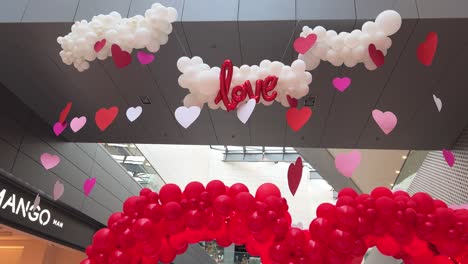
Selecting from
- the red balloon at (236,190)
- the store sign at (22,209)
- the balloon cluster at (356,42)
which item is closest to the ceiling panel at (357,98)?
the balloon cluster at (356,42)

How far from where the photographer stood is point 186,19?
3848 millimetres

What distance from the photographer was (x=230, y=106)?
9.12ft

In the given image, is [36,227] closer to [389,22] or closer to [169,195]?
[169,195]

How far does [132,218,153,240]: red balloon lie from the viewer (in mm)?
2984

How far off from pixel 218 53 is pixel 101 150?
4433 millimetres

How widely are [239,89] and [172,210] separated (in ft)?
3.50

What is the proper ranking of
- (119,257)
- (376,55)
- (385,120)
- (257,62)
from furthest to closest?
(257,62) → (119,257) → (385,120) → (376,55)

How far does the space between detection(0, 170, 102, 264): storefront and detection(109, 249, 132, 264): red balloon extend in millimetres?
1394

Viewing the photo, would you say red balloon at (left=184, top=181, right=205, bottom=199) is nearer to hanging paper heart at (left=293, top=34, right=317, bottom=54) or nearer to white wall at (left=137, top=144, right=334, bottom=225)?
hanging paper heart at (left=293, top=34, right=317, bottom=54)

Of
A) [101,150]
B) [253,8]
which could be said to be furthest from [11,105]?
[253,8]

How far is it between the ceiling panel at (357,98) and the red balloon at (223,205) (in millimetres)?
2066

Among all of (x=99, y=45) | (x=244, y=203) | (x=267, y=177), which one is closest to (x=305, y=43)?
(x=244, y=203)

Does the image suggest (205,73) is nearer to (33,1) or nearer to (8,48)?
(33,1)

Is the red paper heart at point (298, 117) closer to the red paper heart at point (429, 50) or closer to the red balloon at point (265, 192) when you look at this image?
the red balloon at point (265, 192)
